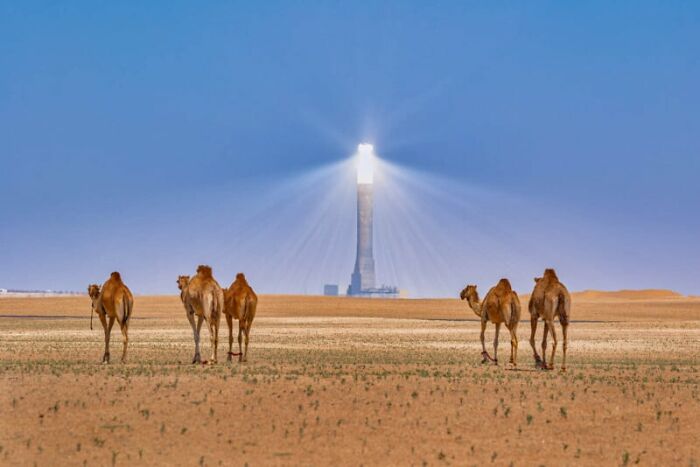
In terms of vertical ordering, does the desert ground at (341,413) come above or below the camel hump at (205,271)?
below

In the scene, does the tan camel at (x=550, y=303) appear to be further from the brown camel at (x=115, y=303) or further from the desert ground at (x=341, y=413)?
the brown camel at (x=115, y=303)

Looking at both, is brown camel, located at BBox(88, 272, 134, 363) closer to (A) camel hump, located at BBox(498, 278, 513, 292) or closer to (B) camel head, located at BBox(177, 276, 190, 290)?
(B) camel head, located at BBox(177, 276, 190, 290)

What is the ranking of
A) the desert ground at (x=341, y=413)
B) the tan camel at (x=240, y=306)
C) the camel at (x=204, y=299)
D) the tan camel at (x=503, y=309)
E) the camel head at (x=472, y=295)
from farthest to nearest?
the camel head at (x=472, y=295), the tan camel at (x=240, y=306), the tan camel at (x=503, y=309), the camel at (x=204, y=299), the desert ground at (x=341, y=413)

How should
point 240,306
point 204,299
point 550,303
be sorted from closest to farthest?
1. point 550,303
2. point 204,299
3. point 240,306

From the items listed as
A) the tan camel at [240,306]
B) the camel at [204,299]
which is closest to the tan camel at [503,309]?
the tan camel at [240,306]

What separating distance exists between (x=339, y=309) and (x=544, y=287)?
295 feet

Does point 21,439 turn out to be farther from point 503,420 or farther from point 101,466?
point 503,420

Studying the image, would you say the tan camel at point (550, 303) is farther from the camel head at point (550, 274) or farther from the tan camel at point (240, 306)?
the tan camel at point (240, 306)

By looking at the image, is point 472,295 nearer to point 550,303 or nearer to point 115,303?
point 550,303

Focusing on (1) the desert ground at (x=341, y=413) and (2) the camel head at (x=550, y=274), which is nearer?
(1) the desert ground at (x=341, y=413)

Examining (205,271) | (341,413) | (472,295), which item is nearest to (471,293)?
(472,295)

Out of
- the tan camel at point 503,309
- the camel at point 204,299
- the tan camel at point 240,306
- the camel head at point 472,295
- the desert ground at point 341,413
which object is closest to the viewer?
the desert ground at point 341,413

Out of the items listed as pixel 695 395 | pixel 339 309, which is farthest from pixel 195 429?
pixel 339 309

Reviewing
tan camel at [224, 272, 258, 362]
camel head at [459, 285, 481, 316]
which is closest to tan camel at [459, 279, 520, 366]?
camel head at [459, 285, 481, 316]
